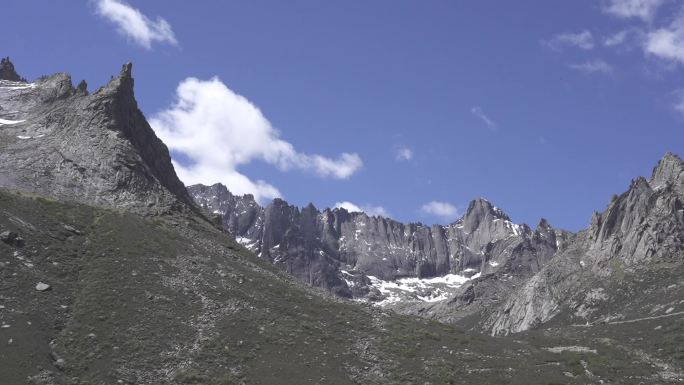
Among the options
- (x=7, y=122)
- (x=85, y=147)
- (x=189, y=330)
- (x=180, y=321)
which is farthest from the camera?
(x=7, y=122)

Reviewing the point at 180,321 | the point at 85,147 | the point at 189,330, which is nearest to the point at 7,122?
the point at 85,147

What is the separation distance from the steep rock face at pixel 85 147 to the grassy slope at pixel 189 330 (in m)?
19.1

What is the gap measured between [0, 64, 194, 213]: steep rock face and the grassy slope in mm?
19078

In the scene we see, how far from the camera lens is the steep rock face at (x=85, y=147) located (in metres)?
128

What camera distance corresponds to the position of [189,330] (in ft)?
261

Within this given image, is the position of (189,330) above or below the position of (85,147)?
below

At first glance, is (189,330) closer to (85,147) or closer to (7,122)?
(85,147)

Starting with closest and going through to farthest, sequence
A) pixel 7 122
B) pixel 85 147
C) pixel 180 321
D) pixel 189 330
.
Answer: pixel 189 330, pixel 180 321, pixel 85 147, pixel 7 122

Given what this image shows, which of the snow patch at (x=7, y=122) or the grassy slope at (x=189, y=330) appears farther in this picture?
the snow patch at (x=7, y=122)

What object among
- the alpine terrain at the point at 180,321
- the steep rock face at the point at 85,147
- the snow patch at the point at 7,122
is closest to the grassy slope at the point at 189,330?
the alpine terrain at the point at 180,321

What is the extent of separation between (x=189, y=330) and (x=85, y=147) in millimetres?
75100

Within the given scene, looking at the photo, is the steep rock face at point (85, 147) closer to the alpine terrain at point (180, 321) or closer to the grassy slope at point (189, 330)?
the alpine terrain at point (180, 321)

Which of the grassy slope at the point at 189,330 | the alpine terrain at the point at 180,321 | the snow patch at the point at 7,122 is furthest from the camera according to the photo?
the snow patch at the point at 7,122

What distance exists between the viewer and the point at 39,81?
585ft
